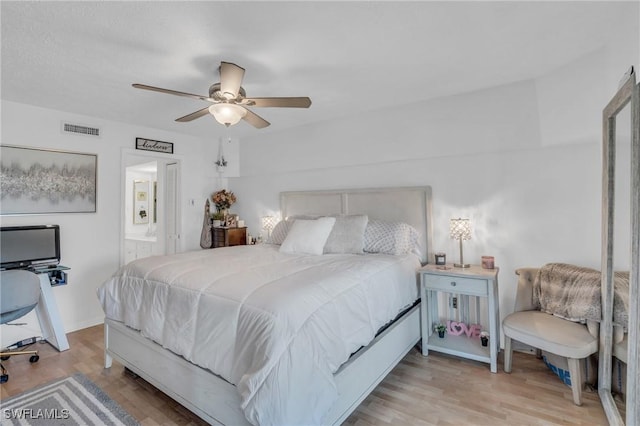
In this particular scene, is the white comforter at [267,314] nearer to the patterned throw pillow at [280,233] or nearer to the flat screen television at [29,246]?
the patterned throw pillow at [280,233]

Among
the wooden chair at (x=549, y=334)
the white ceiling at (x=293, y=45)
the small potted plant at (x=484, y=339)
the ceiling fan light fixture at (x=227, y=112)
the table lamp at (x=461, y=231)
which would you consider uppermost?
the white ceiling at (x=293, y=45)

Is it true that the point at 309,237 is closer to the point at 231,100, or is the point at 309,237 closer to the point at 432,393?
the point at 231,100

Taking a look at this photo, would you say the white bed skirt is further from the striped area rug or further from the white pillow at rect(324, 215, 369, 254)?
the white pillow at rect(324, 215, 369, 254)

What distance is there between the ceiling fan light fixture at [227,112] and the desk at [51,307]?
2.31 meters

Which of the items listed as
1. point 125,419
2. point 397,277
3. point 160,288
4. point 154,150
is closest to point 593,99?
point 397,277

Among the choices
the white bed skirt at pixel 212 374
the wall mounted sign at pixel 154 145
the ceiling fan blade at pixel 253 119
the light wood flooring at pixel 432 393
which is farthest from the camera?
the wall mounted sign at pixel 154 145

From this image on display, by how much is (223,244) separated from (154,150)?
157 cm

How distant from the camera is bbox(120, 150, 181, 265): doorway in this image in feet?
14.1

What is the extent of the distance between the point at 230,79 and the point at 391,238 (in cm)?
193

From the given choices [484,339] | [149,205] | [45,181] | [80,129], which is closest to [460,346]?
[484,339]

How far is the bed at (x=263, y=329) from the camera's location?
1.37 metres

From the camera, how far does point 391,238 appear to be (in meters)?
2.90

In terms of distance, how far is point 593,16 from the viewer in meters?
1.77

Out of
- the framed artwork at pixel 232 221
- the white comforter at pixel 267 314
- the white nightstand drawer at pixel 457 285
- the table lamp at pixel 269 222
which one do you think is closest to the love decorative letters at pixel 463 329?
the white nightstand drawer at pixel 457 285
